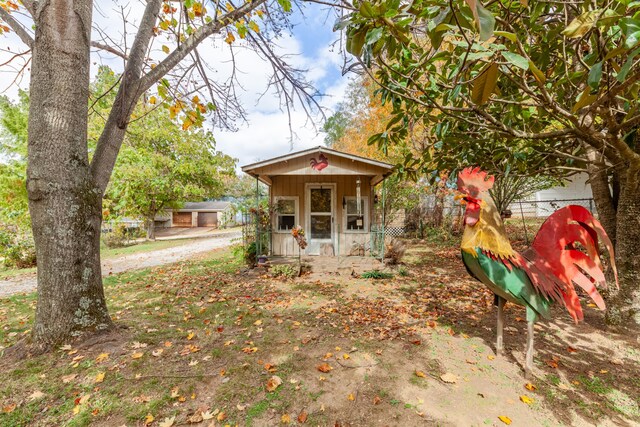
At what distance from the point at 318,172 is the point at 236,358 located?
5463mm

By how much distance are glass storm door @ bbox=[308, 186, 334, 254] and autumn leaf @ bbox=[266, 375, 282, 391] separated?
21.3 ft

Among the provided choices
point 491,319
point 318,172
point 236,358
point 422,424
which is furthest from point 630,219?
point 318,172

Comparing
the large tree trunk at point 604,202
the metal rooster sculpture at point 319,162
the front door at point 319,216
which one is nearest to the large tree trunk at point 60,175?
the metal rooster sculpture at point 319,162

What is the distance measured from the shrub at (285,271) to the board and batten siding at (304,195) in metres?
1.98

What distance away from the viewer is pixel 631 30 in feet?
4.52

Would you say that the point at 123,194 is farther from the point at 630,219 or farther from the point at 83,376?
the point at 630,219

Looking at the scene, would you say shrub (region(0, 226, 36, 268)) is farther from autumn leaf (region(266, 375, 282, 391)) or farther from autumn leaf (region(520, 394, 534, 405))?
autumn leaf (region(520, 394, 534, 405))

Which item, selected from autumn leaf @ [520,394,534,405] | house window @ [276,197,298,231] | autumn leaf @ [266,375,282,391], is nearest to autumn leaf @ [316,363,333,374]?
autumn leaf @ [266,375,282,391]

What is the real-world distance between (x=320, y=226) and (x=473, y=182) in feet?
22.3

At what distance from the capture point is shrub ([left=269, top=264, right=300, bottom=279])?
6.93 m

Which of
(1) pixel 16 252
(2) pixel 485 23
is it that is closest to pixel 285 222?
(2) pixel 485 23

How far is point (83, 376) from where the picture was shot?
8.77ft

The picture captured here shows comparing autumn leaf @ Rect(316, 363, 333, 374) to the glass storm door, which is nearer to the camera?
autumn leaf @ Rect(316, 363, 333, 374)

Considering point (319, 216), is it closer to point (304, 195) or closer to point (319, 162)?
point (304, 195)
